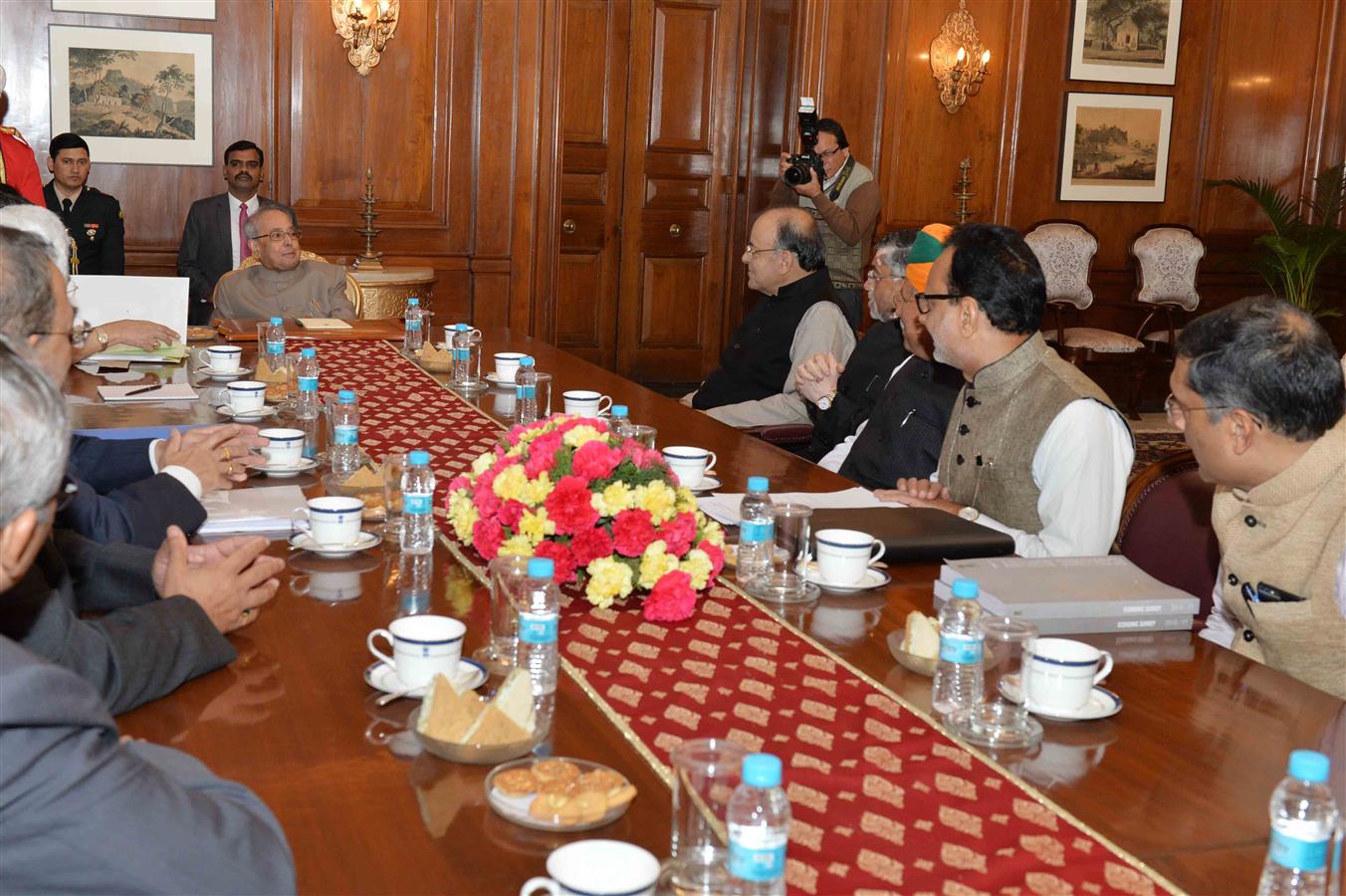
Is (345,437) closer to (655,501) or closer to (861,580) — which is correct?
(655,501)

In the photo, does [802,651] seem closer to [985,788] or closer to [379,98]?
[985,788]

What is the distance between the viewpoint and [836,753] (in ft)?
5.64

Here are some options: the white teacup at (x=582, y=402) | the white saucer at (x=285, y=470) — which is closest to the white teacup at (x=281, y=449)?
the white saucer at (x=285, y=470)

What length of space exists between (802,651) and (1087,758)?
1.57ft

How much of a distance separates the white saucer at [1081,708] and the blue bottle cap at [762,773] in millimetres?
750

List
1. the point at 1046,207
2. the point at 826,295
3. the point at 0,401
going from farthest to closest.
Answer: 1. the point at 1046,207
2. the point at 826,295
3. the point at 0,401

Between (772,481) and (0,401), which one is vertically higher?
(0,401)

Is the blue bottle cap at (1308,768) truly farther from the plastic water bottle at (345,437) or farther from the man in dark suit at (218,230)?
the man in dark suit at (218,230)

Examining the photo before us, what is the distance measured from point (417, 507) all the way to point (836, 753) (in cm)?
96

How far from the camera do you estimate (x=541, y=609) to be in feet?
6.21

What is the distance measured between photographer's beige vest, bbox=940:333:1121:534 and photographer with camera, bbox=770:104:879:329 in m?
4.44

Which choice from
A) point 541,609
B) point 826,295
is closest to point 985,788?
point 541,609

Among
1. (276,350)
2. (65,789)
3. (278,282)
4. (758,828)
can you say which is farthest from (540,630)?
(278,282)

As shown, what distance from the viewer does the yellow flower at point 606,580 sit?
2.19 meters
